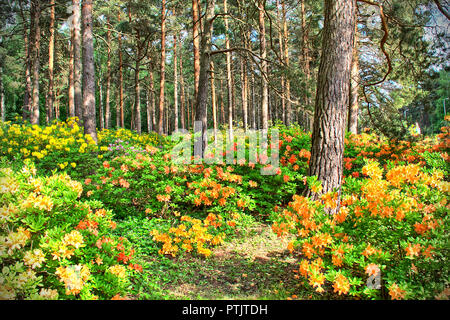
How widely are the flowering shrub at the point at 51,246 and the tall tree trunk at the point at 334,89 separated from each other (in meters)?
2.62

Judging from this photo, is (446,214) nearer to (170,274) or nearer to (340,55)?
(340,55)

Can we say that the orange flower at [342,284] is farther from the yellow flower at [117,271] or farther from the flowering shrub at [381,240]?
the yellow flower at [117,271]

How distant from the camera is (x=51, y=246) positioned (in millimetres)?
1703

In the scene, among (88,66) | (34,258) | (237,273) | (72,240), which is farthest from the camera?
(88,66)

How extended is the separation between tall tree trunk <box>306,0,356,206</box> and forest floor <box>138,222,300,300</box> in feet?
3.30

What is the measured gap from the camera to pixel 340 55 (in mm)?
3404

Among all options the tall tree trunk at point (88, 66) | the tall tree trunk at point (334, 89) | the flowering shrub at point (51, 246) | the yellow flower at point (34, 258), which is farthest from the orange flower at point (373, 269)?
the tall tree trunk at point (88, 66)

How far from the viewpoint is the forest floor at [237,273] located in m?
2.62

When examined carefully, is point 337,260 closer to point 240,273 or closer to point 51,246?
point 240,273

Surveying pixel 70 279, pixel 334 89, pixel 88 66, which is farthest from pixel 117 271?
pixel 88 66

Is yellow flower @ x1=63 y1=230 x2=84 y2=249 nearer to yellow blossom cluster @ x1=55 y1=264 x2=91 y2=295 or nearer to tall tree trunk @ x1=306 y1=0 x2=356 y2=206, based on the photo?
yellow blossom cluster @ x1=55 y1=264 x2=91 y2=295

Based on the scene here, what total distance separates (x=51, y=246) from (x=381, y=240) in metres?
2.45
